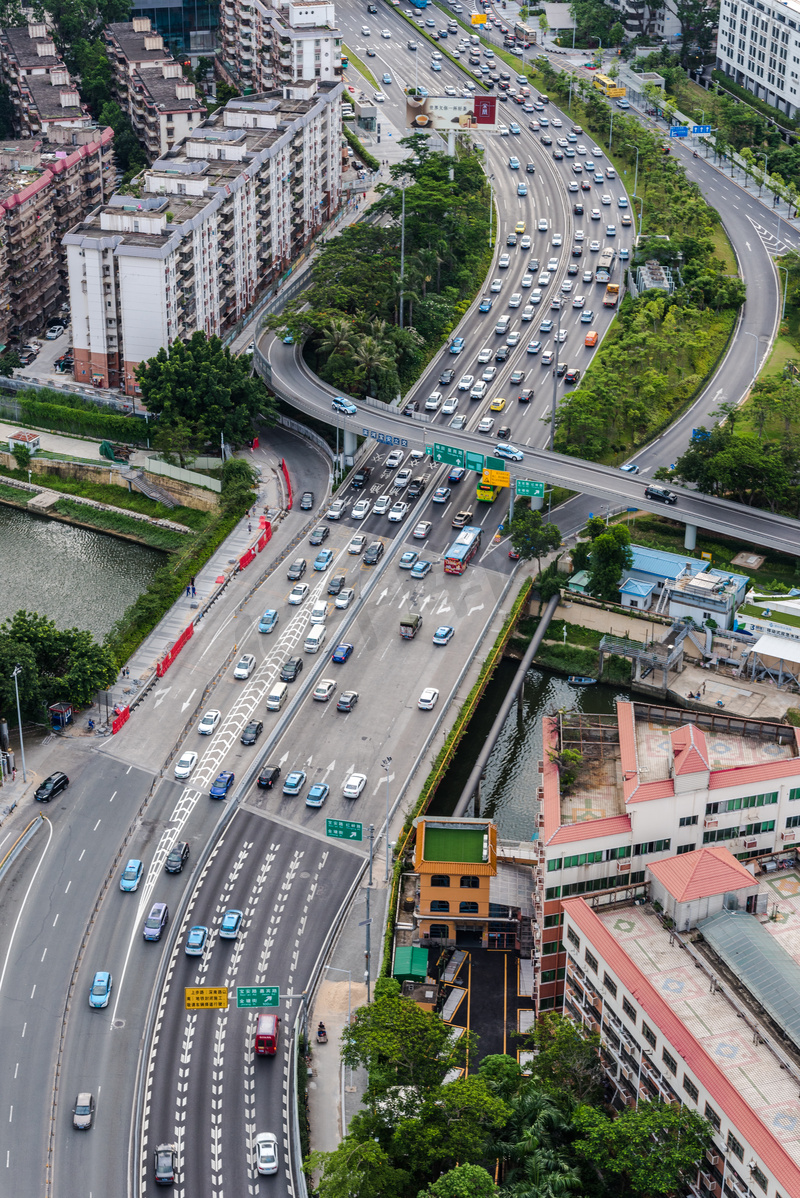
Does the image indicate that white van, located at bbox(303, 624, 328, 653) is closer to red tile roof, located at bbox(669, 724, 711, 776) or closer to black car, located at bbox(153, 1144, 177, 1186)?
red tile roof, located at bbox(669, 724, 711, 776)

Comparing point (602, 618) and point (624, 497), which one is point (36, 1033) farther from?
point (624, 497)

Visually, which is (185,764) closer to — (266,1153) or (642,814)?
(266,1153)

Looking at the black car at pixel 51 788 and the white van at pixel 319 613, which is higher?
the white van at pixel 319 613

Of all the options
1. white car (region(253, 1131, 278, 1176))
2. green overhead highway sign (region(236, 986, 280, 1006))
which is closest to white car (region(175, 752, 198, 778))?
green overhead highway sign (region(236, 986, 280, 1006))

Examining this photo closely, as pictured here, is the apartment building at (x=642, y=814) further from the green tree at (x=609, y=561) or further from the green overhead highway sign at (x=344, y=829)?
the green tree at (x=609, y=561)

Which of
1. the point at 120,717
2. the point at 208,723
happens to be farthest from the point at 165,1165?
the point at 120,717

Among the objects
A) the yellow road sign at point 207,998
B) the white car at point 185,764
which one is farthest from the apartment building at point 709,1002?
the white car at point 185,764

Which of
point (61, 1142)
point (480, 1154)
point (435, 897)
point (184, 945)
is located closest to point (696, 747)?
point (435, 897)
